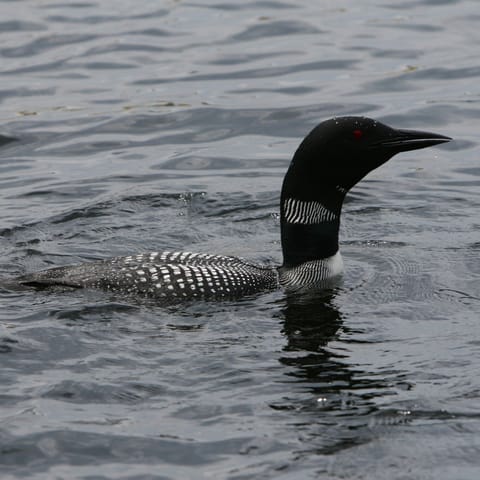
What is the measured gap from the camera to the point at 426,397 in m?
6.55

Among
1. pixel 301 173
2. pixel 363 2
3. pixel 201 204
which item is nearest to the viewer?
pixel 301 173

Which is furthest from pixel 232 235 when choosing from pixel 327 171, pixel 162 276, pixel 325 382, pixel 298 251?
pixel 325 382

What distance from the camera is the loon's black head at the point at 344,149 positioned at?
8.32 metres

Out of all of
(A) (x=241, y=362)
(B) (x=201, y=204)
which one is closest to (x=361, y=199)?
(B) (x=201, y=204)

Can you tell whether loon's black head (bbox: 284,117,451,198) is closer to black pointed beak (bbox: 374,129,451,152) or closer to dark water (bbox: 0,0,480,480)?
black pointed beak (bbox: 374,129,451,152)

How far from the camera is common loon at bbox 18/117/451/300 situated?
318 inches

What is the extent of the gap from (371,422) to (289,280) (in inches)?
92.1

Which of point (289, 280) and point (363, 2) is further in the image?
point (363, 2)

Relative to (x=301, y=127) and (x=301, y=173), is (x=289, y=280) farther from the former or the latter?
(x=301, y=127)

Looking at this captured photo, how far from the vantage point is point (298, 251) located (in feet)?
28.3

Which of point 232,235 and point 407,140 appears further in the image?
point 232,235

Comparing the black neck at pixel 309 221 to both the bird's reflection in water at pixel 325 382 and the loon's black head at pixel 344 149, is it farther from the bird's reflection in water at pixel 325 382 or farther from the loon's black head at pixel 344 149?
the bird's reflection in water at pixel 325 382

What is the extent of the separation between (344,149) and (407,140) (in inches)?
15.9

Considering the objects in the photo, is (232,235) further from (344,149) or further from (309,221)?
(344,149)
